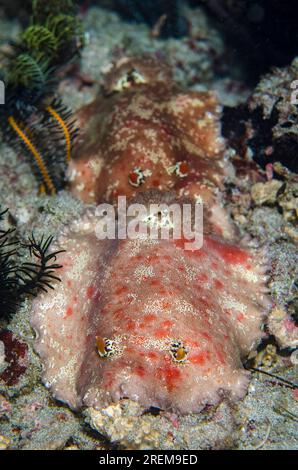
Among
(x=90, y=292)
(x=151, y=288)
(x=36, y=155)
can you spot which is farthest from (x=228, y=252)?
(x=36, y=155)

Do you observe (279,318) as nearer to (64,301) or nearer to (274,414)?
(274,414)

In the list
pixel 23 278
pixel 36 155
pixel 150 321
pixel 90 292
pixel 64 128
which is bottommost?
pixel 23 278

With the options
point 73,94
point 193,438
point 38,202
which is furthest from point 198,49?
point 193,438

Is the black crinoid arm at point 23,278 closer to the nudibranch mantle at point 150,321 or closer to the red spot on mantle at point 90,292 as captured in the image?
the nudibranch mantle at point 150,321

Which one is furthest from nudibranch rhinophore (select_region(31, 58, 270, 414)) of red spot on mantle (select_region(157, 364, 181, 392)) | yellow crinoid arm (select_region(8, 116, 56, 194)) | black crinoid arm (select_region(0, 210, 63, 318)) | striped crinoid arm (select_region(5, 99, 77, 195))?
yellow crinoid arm (select_region(8, 116, 56, 194))

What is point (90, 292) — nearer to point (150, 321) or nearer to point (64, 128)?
point (150, 321)

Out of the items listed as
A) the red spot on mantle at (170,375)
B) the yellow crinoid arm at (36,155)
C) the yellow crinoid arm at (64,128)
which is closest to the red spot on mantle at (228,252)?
the red spot on mantle at (170,375)

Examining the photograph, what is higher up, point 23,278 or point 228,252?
point 228,252

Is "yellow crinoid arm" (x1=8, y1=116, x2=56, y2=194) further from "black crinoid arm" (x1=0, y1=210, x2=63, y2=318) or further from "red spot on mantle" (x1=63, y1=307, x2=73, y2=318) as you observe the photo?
"red spot on mantle" (x1=63, y1=307, x2=73, y2=318)
